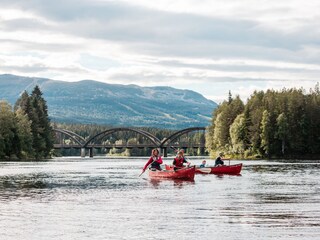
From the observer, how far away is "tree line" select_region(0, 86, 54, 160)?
140 meters

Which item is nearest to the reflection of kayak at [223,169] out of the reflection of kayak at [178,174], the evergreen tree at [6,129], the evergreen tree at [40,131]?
the reflection of kayak at [178,174]

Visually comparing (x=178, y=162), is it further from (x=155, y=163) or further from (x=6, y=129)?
(x=6, y=129)

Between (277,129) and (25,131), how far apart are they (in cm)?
5642

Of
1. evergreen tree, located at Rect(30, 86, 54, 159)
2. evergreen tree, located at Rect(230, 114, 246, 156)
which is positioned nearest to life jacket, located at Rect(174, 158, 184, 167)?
evergreen tree, located at Rect(30, 86, 54, 159)

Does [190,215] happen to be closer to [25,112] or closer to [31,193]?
[31,193]

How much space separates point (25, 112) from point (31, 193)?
122219mm

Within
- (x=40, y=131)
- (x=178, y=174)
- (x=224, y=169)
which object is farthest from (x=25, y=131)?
(x=178, y=174)

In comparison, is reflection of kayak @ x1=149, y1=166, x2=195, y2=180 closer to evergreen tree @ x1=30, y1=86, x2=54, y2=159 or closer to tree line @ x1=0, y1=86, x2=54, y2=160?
tree line @ x1=0, y1=86, x2=54, y2=160

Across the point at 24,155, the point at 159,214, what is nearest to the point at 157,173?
the point at 159,214

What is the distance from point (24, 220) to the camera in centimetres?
3127

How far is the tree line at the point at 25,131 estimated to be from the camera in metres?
140

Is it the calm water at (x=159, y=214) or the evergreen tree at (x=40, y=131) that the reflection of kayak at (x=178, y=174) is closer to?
the calm water at (x=159, y=214)

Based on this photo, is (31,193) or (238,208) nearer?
(238,208)

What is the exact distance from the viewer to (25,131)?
149m
